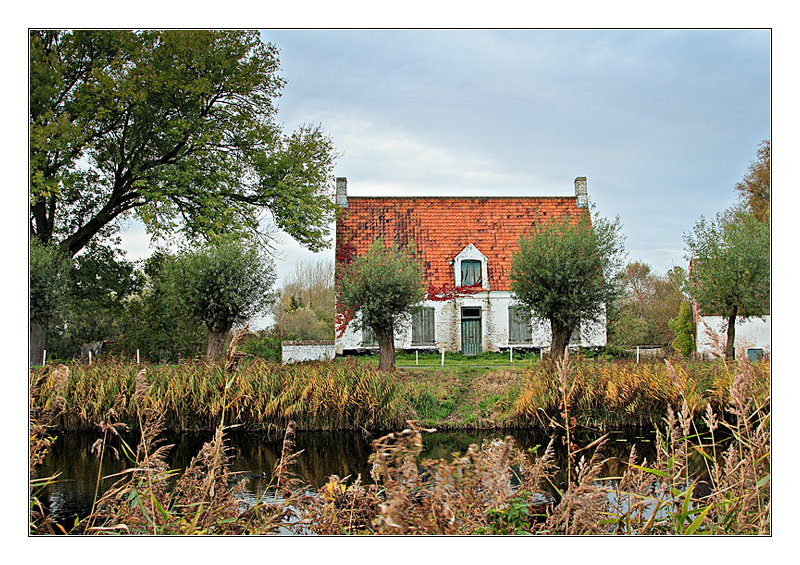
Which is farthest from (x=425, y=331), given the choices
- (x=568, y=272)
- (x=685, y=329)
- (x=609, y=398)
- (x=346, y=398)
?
(x=609, y=398)

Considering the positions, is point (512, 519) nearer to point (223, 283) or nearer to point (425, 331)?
point (223, 283)

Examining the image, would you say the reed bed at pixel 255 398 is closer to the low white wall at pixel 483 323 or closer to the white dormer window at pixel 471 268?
the low white wall at pixel 483 323

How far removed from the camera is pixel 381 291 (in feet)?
46.4

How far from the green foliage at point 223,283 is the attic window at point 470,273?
331 inches

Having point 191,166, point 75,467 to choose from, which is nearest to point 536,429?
point 75,467

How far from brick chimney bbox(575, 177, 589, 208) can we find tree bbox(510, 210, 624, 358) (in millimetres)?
7872

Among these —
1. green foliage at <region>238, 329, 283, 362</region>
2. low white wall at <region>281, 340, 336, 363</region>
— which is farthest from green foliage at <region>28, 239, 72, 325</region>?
low white wall at <region>281, 340, 336, 363</region>

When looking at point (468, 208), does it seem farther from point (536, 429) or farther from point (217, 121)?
point (536, 429)

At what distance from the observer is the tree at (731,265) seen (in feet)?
52.5

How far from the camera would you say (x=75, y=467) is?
7.33 m

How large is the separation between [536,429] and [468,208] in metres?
13.8

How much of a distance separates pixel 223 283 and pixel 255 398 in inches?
180

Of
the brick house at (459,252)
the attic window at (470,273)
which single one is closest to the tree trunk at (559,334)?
the brick house at (459,252)

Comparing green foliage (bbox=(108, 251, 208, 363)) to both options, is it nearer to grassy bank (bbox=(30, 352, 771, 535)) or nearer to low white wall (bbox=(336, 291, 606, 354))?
low white wall (bbox=(336, 291, 606, 354))
